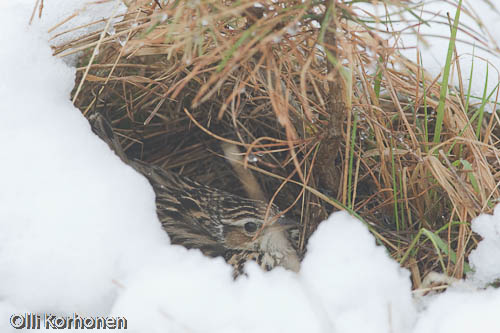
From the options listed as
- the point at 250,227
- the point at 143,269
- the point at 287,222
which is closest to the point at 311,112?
the point at 287,222

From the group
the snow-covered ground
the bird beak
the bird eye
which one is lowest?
the bird eye

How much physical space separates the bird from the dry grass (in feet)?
0.34

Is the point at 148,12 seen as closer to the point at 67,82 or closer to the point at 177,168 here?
the point at 67,82

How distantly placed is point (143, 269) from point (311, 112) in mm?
685

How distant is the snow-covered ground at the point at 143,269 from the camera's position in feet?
4.13

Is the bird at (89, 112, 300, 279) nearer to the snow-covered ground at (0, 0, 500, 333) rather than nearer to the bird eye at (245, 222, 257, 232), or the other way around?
the bird eye at (245, 222, 257, 232)

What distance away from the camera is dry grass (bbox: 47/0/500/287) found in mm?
1370

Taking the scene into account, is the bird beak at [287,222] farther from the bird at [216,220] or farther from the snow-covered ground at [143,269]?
the snow-covered ground at [143,269]

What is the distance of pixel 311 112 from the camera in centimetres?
171

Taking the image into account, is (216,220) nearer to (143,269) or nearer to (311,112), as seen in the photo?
(311,112)

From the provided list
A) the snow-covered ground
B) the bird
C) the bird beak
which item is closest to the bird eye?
the bird

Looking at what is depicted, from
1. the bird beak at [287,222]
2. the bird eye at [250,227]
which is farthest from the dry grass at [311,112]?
the bird eye at [250,227]

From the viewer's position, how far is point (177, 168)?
2.31 metres

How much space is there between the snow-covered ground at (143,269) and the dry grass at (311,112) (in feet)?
0.57
